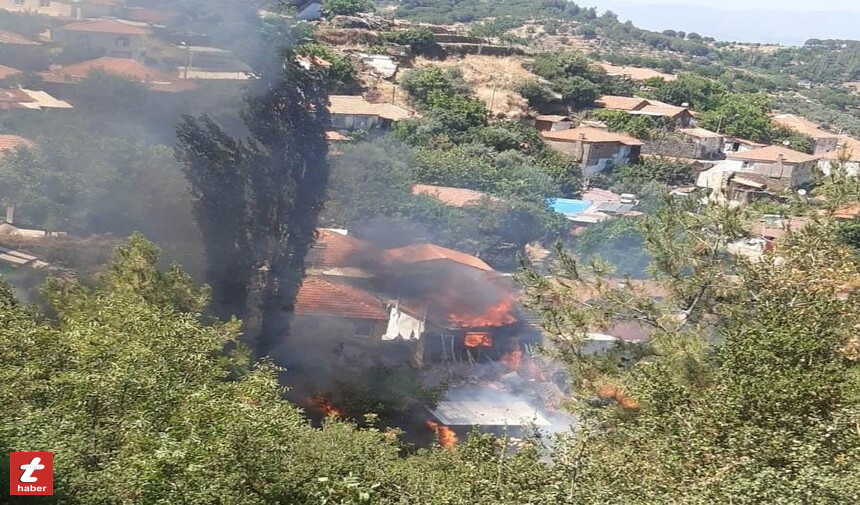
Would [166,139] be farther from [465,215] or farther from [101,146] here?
[465,215]

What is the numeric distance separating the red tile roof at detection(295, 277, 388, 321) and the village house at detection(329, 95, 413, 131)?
14.5 metres

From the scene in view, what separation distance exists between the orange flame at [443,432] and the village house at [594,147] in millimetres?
22106

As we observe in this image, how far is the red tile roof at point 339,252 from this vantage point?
18.5 m

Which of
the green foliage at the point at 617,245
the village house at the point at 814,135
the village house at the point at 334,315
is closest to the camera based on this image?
the village house at the point at 334,315

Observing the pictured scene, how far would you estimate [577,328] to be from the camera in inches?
484

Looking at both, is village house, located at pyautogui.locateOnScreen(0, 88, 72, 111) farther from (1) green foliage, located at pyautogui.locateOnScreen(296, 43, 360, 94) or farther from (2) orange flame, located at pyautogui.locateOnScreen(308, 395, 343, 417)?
(1) green foliage, located at pyautogui.locateOnScreen(296, 43, 360, 94)

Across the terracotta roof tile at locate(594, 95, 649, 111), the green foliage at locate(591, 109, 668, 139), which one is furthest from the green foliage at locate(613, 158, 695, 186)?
the terracotta roof tile at locate(594, 95, 649, 111)

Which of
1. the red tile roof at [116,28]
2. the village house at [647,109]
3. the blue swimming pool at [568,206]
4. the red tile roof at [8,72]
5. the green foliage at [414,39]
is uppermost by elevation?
the green foliage at [414,39]

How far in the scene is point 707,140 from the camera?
40.4 m

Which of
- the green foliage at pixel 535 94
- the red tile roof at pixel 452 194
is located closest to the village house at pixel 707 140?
the green foliage at pixel 535 94

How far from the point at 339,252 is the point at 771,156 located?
83.5 ft

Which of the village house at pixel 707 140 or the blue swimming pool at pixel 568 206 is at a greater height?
the village house at pixel 707 140

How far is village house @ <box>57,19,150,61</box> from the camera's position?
706 inches

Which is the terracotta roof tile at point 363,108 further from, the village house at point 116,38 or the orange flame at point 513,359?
→ the orange flame at point 513,359
